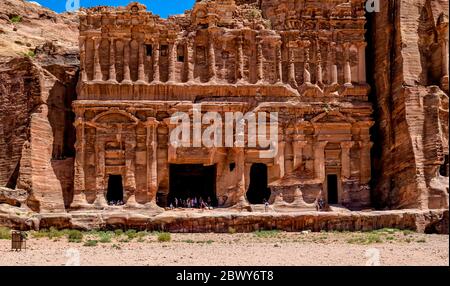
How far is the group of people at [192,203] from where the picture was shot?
38612 millimetres

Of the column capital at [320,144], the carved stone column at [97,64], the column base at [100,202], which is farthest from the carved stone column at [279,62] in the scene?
the column base at [100,202]

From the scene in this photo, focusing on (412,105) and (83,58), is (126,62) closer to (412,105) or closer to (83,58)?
(83,58)

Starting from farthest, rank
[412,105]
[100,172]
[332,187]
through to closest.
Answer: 1. [332,187]
2. [100,172]
3. [412,105]

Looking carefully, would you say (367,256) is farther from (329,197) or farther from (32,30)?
(32,30)

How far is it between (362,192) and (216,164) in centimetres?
852

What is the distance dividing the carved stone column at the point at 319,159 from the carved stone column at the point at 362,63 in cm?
461

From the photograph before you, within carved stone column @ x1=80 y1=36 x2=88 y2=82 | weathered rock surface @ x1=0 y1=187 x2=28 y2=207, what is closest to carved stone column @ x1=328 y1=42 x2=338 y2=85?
carved stone column @ x1=80 y1=36 x2=88 y2=82

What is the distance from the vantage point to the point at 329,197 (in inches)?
1607

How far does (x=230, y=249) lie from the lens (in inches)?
942

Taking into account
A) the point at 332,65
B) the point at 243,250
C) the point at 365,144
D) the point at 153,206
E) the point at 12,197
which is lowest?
the point at 243,250

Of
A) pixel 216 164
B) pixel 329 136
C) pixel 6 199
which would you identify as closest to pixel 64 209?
pixel 6 199

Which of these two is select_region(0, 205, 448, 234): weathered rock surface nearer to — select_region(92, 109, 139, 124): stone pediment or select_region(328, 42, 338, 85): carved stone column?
select_region(92, 109, 139, 124): stone pediment

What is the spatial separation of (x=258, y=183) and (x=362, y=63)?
9637mm

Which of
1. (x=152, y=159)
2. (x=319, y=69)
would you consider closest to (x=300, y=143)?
(x=319, y=69)
